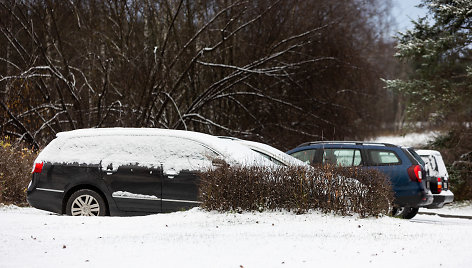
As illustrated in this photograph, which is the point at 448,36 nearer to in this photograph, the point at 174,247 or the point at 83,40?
the point at 83,40

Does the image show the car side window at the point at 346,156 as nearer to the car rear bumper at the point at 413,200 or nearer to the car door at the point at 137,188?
the car rear bumper at the point at 413,200

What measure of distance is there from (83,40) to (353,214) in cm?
1514

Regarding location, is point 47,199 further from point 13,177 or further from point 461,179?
point 461,179

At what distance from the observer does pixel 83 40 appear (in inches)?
862

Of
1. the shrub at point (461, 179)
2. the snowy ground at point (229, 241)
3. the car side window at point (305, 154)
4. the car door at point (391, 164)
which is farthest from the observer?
the shrub at point (461, 179)

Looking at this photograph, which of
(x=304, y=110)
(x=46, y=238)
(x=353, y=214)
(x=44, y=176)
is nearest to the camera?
(x=46, y=238)

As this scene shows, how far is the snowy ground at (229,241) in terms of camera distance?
6770mm

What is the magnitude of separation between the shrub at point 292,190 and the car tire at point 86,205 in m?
2.09

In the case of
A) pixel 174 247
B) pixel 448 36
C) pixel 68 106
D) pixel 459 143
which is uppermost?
pixel 448 36

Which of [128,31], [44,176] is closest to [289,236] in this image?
[44,176]

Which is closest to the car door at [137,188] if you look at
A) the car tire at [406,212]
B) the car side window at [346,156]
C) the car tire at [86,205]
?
the car tire at [86,205]

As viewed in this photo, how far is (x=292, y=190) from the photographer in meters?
9.57

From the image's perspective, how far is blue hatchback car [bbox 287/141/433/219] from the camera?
1312cm

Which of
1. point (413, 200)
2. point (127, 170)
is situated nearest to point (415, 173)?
point (413, 200)
